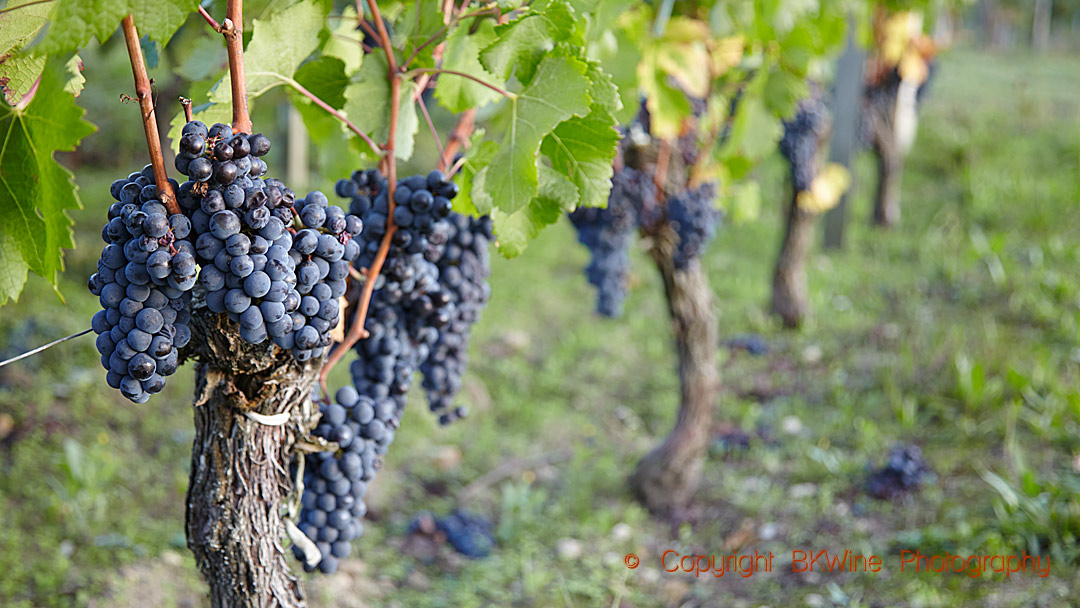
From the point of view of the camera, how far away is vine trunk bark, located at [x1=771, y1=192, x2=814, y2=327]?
5035 mm

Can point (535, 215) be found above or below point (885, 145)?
above

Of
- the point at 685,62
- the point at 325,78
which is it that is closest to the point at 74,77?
the point at 325,78

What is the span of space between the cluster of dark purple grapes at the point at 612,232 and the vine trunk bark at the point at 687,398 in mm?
202

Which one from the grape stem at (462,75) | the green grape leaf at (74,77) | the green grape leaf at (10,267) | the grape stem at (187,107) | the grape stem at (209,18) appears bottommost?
the green grape leaf at (10,267)

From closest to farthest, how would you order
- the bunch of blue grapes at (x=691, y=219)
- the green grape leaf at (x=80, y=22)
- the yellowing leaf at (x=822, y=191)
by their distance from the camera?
the green grape leaf at (x=80, y=22), the bunch of blue grapes at (x=691, y=219), the yellowing leaf at (x=822, y=191)

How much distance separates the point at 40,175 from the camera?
100 cm

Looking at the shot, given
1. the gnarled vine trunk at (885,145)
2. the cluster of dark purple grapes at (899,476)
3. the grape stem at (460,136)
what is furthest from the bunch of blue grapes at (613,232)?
the gnarled vine trunk at (885,145)

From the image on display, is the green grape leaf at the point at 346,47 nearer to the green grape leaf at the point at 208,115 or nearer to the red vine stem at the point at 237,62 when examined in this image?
the green grape leaf at the point at 208,115

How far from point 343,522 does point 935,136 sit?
8.70 m

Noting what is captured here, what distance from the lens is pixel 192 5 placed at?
889 millimetres

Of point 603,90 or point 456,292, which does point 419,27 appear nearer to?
point 603,90

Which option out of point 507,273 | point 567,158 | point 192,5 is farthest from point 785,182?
point 192,5

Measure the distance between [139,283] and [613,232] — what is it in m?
2.15

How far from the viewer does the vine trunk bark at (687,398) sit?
10.4ft
